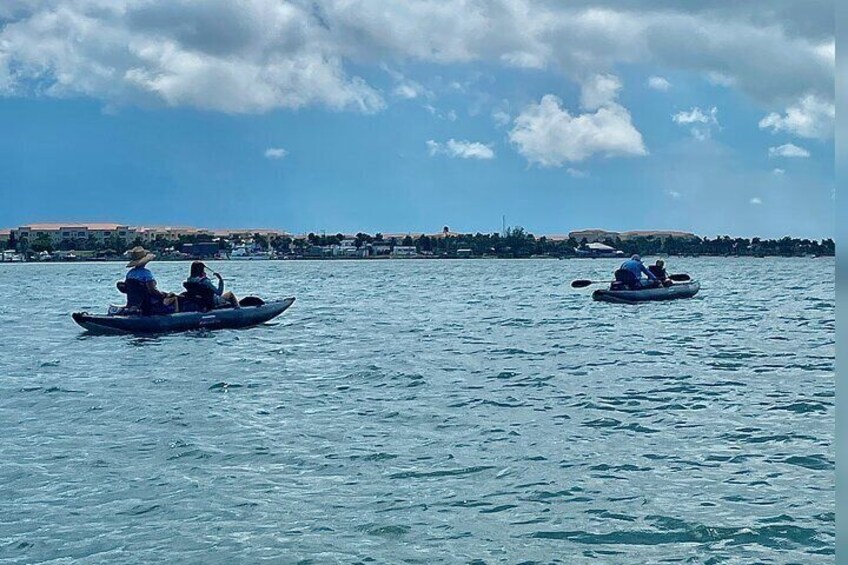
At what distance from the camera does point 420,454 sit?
40.0 ft

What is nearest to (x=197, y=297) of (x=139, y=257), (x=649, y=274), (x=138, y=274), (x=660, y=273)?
(x=138, y=274)

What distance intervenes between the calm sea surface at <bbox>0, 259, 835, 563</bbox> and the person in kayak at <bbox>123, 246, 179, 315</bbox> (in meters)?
1.23

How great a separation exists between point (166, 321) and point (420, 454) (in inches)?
644

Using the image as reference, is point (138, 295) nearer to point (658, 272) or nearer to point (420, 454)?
point (420, 454)

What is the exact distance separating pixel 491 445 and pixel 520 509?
2.94 meters

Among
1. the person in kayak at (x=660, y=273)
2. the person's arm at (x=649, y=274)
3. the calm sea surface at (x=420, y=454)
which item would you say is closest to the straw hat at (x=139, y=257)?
the calm sea surface at (x=420, y=454)

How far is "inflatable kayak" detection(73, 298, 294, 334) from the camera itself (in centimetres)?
2684

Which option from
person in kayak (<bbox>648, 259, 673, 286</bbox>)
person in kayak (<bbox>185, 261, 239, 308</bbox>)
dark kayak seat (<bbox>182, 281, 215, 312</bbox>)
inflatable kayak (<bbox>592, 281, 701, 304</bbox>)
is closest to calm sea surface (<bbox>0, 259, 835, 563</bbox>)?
dark kayak seat (<bbox>182, 281, 215, 312</bbox>)

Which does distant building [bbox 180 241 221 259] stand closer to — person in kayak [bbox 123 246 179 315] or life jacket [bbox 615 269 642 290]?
life jacket [bbox 615 269 642 290]

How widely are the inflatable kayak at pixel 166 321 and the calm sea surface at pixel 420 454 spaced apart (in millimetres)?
821

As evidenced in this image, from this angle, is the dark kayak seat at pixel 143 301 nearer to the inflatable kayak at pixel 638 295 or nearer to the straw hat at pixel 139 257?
the straw hat at pixel 139 257

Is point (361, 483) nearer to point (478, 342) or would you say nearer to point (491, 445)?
point (491, 445)

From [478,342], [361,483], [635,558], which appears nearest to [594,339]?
[478,342]

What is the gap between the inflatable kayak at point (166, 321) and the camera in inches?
1057
